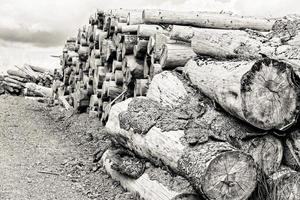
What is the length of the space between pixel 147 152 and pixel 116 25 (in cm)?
415

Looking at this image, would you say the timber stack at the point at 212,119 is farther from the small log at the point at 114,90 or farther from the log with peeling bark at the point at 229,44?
the small log at the point at 114,90

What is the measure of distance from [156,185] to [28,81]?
44.0 ft

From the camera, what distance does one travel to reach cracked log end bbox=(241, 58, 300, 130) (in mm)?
5199

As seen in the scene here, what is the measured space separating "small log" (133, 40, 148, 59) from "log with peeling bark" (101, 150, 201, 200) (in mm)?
2208

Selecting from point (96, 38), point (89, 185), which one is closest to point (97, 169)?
point (89, 185)

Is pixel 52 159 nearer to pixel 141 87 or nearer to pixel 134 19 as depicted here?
pixel 141 87

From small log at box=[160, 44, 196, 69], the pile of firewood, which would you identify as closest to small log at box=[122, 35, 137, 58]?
small log at box=[160, 44, 196, 69]

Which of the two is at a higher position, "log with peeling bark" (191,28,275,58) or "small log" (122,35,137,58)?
"log with peeling bark" (191,28,275,58)

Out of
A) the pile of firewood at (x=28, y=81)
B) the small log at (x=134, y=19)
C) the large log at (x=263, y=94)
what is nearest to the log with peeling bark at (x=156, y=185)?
the large log at (x=263, y=94)

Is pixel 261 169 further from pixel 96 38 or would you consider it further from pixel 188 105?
pixel 96 38

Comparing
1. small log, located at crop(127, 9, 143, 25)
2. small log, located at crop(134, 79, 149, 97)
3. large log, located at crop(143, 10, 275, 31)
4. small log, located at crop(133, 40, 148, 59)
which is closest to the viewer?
small log, located at crop(134, 79, 149, 97)

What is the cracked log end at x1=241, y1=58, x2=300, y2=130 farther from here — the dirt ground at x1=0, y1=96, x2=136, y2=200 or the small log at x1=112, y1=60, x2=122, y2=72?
the small log at x1=112, y1=60, x2=122, y2=72

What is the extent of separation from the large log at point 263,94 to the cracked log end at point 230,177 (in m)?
0.51

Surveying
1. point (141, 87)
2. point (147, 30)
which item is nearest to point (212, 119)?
point (141, 87)
